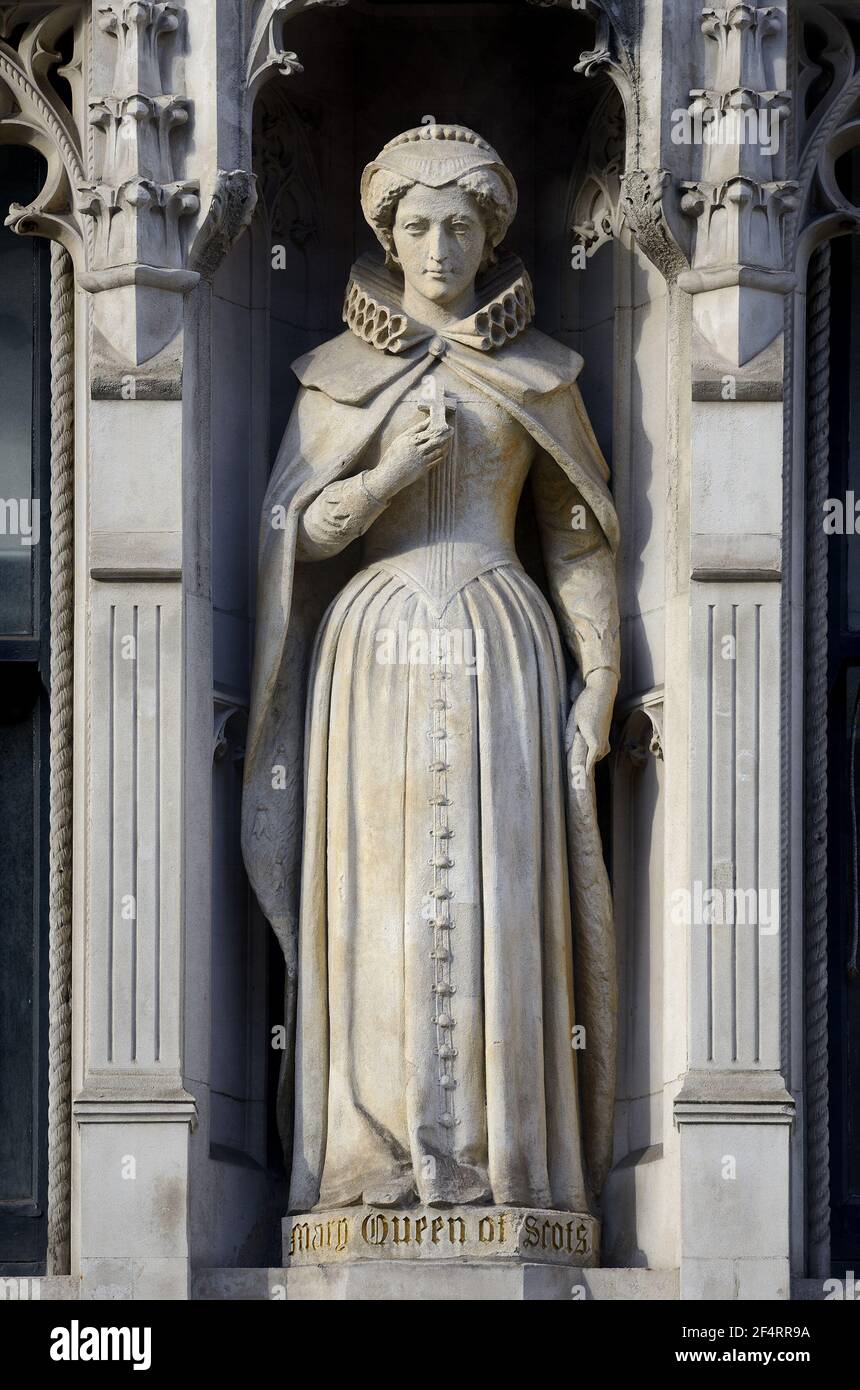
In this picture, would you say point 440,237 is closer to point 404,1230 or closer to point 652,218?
point 652,218

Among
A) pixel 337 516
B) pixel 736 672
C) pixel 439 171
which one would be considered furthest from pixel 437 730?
pixel 439 171

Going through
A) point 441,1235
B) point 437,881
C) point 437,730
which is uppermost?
point 437,730

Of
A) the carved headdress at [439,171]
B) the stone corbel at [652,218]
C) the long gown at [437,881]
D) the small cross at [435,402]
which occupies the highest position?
the carved headdress at [439,171]

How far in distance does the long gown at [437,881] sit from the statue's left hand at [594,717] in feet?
0.22

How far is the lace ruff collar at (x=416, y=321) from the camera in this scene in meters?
18.8

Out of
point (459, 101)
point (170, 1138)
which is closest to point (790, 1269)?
point (170, 1138)

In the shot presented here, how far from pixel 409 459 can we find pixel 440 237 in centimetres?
93

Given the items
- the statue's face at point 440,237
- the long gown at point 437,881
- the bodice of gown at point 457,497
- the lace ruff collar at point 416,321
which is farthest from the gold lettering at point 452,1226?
the statue's face at point 440,237

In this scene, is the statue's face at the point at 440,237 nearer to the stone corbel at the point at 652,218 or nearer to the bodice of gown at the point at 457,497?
the bodice of gown at the point at 457,497

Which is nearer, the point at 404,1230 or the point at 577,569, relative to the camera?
the point at 404,1230

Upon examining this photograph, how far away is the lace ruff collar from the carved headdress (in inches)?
9.0

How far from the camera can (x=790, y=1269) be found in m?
17.8

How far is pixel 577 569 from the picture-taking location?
61.8 feet

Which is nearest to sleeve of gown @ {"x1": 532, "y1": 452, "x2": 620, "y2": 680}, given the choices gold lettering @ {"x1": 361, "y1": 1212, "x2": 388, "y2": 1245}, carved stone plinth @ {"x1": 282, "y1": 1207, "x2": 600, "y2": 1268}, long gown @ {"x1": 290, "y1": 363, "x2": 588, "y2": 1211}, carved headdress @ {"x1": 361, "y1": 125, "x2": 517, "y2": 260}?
long gown @ {"x1": 290, "y1": 363, "x2": 588, "y2": 1211}
